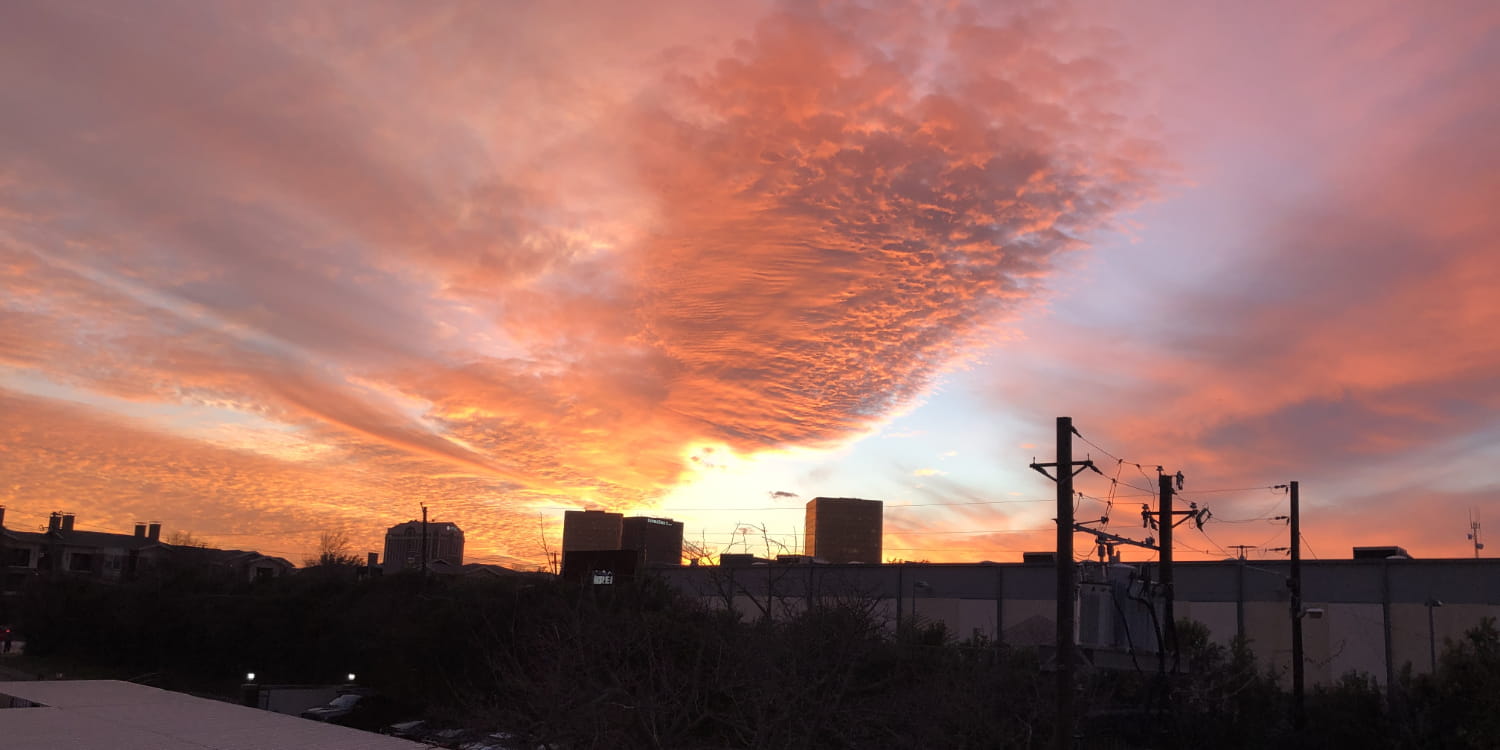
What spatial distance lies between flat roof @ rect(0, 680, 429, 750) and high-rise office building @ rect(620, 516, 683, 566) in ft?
269

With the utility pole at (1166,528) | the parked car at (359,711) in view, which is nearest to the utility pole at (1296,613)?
the utility pole at (1166,528)

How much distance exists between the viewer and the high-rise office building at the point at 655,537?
4227 inches

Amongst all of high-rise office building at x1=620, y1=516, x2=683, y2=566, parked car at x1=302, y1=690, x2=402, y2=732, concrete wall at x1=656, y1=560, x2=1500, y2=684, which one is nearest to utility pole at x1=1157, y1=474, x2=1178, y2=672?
concrete wall at x1=656, y1=560, x2=1500, y2=684

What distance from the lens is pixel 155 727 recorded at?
17125 mm

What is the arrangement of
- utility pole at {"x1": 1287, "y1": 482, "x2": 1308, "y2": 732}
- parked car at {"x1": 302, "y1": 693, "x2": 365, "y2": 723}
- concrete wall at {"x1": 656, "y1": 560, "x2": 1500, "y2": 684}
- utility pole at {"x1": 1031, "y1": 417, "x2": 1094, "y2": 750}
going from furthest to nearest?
1. parked car at {"x1": 302, "y1": 693, "x2": 365, "y2": 723}
2. concrete wall at {"x1": 656, "y1": 560, "x2": 1500, "y2": 684}
3. utility pole at {"x1": 1287, "y1": 482, "x2": 1308, "y2": 732}
4. utility pole at {"x1": 1031, "y1": 417, "x2": 1094, "y2": 750}

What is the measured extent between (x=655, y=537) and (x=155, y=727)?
322 feet

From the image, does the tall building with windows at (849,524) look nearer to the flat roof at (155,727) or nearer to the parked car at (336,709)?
the parked car at (336,709)

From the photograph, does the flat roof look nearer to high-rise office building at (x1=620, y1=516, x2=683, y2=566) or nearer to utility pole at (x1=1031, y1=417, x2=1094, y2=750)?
utility pole at (x1=1031, y1=417, x2=1094, y2=750)

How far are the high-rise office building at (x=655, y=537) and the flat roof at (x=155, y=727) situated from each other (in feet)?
269

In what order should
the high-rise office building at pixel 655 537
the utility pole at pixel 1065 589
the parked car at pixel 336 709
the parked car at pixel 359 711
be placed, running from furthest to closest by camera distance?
the high-rise office building at pixel 655 537, the parked car at pixel 359 711, the parked car at pixel 336 709, the utility pole at pixel 1065 589

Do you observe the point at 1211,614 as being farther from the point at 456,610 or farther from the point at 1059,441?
the point at 456,610

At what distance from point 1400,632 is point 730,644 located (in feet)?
130

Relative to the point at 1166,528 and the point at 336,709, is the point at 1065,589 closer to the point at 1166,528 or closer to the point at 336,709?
the point at 1166,528

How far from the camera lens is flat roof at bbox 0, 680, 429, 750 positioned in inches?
600
